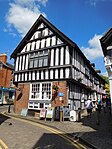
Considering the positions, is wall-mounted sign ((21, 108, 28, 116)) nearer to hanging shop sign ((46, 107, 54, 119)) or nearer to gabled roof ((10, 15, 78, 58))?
hanging shop sign ((46, 107, 54, 119))

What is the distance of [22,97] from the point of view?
18219 mm

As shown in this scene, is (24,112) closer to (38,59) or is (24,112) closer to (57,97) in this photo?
(57,97)

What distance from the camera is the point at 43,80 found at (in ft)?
55.7

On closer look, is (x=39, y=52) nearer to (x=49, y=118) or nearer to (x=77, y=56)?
(x=77, y=56)

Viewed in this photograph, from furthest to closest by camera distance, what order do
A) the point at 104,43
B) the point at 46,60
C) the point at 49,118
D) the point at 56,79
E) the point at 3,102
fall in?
the point at 3,102, the point at 46,60, the point at 56,79, the point at 49,118, the point at 104,43

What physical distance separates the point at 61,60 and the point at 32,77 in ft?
13.9

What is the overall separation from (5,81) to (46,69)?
18438 millimetres

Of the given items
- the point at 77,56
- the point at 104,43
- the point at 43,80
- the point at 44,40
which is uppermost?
the point at 44,40

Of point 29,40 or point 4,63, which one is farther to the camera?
point 4,63

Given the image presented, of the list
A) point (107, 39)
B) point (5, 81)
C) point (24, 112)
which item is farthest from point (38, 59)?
point (5, 81)

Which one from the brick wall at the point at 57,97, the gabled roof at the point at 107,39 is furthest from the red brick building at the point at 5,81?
the gabled roof at the point at 107,39

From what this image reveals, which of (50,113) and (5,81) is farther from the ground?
(5,81)

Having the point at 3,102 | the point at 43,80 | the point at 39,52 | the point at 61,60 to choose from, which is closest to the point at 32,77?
the point at 43,80

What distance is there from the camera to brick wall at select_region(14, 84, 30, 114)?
17.9 meters
